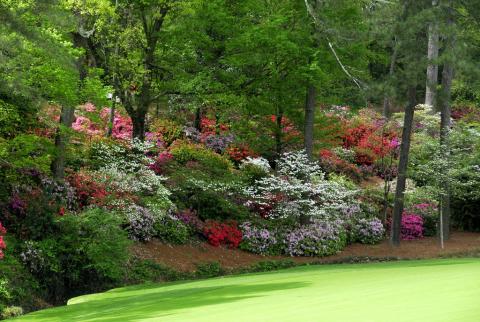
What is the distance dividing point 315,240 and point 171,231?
200 inches

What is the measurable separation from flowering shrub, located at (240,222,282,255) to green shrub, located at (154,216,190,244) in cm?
206

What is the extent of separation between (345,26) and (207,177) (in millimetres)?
6889

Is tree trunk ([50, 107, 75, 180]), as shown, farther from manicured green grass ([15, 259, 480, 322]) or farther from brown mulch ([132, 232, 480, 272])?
manicured green grass ([15, 259, 480, 322])

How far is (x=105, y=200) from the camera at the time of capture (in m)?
17.8

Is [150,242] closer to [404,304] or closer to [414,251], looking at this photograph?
[414,251]

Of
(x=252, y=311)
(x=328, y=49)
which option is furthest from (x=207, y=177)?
(x=252, y=311)

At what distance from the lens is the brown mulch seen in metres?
18.7

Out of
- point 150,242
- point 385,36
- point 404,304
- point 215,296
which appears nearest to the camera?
point 404,304

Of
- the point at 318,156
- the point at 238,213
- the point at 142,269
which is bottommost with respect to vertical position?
the point at 142,269

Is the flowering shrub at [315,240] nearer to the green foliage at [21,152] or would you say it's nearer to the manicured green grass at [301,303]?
the green foliage at [21,152]

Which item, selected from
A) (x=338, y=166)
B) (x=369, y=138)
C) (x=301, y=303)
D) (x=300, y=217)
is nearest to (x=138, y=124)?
(x=300, y=217)

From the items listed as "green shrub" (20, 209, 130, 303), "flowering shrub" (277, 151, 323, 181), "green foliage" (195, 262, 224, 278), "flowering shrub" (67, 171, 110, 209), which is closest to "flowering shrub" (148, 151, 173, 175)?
"flowering shrub" (67, 171, 110, 209)

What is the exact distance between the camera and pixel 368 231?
24422 mm

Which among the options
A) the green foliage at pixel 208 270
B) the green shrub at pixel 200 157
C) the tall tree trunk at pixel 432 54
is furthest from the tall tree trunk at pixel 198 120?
the green foliage at pixel 208 270
